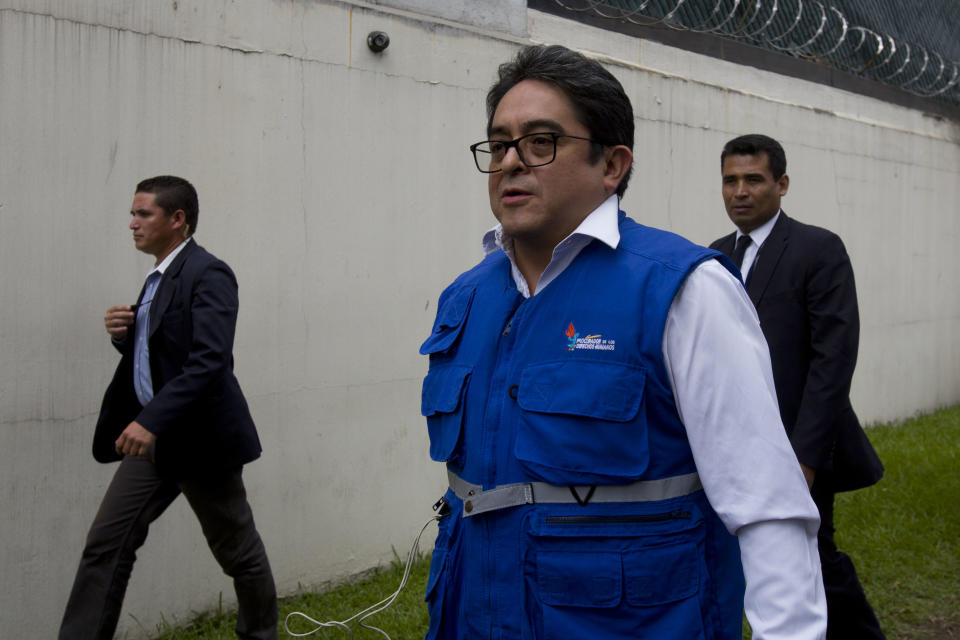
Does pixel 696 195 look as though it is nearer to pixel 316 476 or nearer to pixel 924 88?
pixel 316 476

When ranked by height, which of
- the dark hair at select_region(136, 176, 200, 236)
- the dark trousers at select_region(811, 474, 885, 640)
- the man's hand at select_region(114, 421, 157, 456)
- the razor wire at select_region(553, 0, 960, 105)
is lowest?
the dark trousers at select_region(811, 474, 885, 640)

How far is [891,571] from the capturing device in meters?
5.30

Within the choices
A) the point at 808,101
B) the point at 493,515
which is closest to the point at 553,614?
the point at 493,515

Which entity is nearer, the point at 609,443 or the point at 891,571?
the point at 609,443

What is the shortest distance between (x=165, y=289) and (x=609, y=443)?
8.11 feet

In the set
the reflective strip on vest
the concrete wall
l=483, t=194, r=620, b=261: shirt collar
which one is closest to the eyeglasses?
l=483, t=194, r=620, b=261: shirt collar

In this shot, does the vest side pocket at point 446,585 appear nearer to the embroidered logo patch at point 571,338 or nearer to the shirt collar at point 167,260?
the embroidered logo patch at point 571,338

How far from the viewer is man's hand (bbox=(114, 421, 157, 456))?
3.42 metres

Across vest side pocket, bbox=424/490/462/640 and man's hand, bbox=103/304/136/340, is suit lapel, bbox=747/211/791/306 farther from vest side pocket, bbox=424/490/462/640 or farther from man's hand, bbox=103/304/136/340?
man's hand, bbox=103/304/136/340

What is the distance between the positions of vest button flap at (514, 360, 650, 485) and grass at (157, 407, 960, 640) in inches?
109

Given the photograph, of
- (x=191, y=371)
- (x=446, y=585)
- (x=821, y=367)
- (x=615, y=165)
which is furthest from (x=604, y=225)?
(x=191, y=371)

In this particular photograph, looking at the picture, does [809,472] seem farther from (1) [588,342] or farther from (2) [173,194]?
(2) [173,194]

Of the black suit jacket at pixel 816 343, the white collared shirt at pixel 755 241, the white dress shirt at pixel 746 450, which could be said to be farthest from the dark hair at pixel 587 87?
the white collared shirt at pixel 755 241

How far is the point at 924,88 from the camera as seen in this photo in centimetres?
1022
